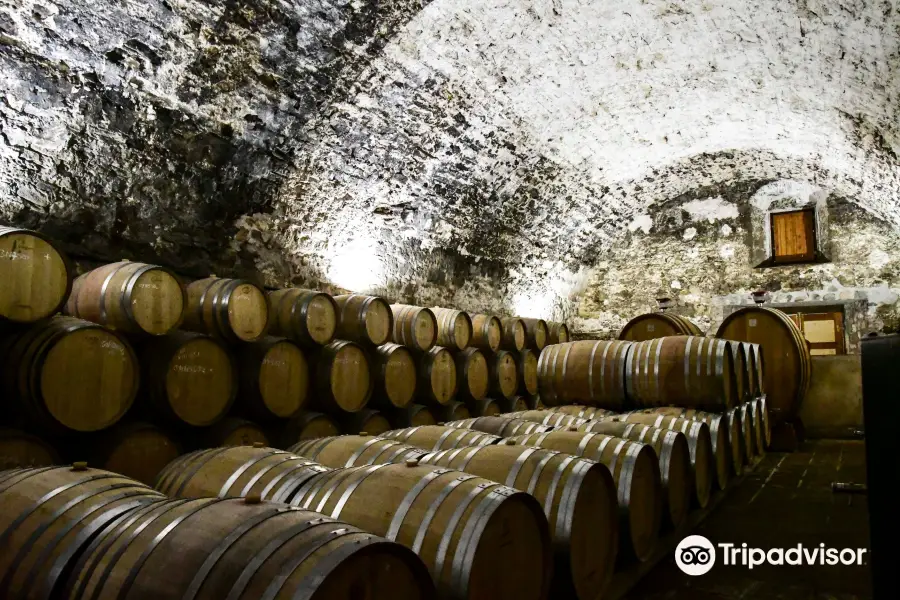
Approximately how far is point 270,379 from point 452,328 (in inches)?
99.6

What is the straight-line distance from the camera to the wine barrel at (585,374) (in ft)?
16.9

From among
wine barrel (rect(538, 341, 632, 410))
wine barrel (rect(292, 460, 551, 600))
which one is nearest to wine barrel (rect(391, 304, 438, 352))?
wine barrel (rect(538, 341, 632, 410))

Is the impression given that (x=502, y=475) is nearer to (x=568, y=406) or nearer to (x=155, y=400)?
(x=155, y=400)

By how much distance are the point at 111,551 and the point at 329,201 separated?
4.93 metres

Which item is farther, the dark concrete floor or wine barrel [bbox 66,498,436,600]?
the dark concrete floor

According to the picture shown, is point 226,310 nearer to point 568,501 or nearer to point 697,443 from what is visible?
point 568,501

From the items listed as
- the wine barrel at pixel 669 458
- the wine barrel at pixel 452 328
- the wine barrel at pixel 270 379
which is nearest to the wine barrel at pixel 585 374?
the wine barrel at pixel 452 328

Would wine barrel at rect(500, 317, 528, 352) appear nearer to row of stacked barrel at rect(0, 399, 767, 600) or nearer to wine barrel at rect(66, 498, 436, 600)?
row of stacked barrel at rect(0, 399, 767, 600)

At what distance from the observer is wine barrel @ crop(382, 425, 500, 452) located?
3.29 m

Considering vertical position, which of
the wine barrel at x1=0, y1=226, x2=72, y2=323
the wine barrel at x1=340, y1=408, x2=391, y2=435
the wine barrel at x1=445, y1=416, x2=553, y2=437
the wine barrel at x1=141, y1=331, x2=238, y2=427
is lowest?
the wine barrel at x1=340, y1=408, x2=391, y2=435

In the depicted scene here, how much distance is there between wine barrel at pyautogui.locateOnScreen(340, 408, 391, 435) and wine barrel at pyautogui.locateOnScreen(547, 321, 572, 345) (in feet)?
12.0

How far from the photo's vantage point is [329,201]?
6.14 meters

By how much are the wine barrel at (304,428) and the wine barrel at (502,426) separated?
1.19 meters

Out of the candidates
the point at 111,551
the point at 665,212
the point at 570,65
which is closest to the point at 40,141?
the point at 111,551
